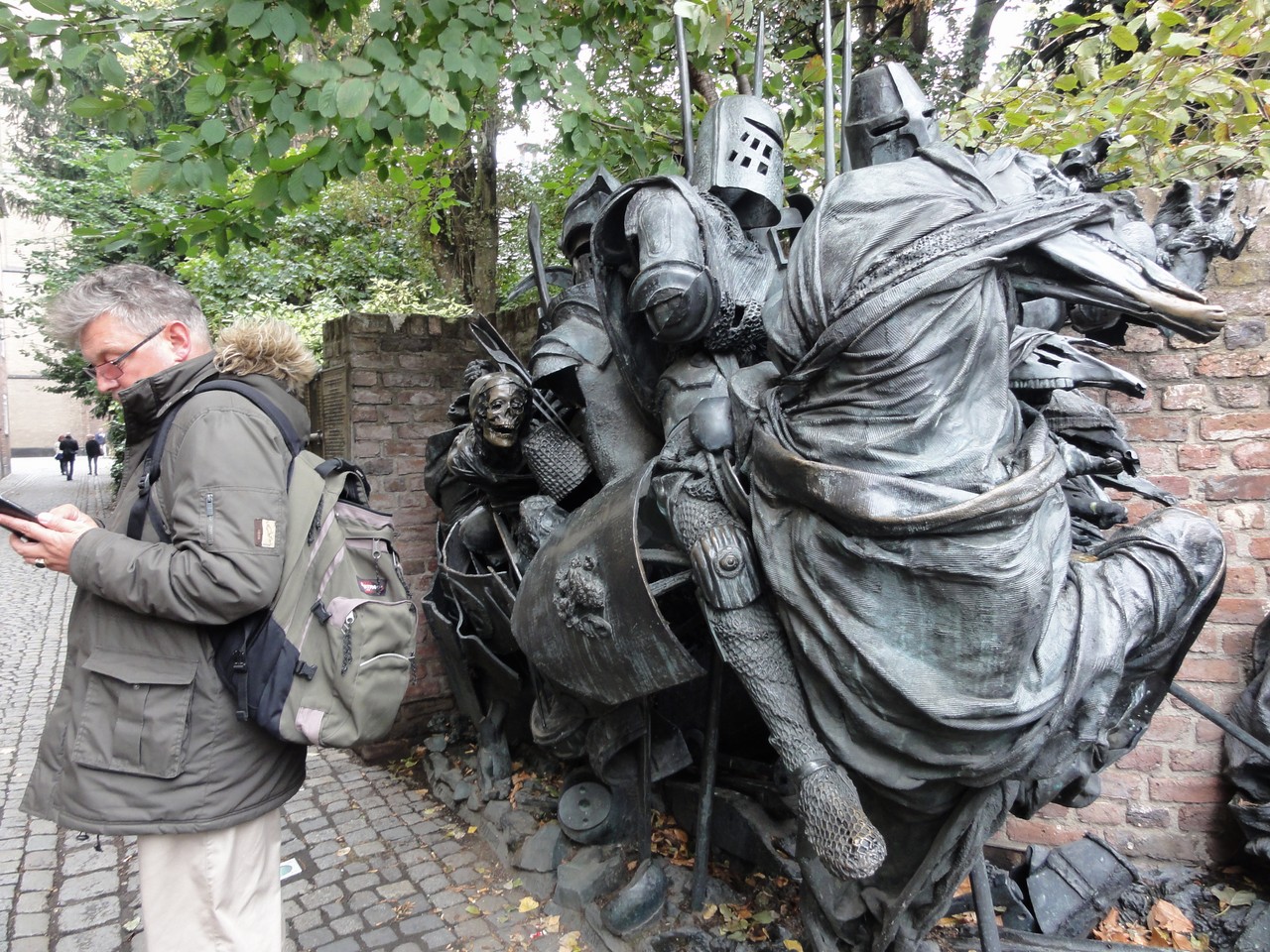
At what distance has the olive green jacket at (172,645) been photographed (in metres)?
1.71

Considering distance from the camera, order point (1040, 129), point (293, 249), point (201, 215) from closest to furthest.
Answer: point (201, 215) < point (1040, 129) < point (293, 249)

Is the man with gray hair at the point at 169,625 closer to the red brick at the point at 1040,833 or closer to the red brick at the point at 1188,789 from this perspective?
the red brick at the point at 1040,833

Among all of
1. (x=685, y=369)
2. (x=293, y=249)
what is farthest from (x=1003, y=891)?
(x=293, y=249)

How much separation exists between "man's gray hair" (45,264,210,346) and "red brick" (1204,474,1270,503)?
3.37 meters

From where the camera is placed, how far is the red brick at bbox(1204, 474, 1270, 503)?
2.99m

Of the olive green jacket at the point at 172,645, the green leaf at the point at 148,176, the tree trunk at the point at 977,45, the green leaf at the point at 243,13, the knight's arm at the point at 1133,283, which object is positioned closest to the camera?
the knight's arm at the point at 1133,283

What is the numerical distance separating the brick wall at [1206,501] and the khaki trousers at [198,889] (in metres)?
2.68

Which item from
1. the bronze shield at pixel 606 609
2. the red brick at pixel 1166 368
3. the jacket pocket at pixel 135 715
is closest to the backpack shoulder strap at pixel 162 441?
the jacket pocket at pixel 135 715

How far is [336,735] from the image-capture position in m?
1.84

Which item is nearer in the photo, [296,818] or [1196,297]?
[1196,297]

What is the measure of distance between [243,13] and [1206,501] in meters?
3.68

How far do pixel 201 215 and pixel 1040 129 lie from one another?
13.4ft

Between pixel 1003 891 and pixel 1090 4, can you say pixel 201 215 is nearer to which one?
pixel 1003 891

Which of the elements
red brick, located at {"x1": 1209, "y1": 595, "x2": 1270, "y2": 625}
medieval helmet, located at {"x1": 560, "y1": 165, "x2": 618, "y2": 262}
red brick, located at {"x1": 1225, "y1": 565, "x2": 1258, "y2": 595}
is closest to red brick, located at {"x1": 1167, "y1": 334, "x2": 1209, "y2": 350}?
red brick, located at {"x1": 1225, "y1": 565, "x2": 1258, "y2": 595}
